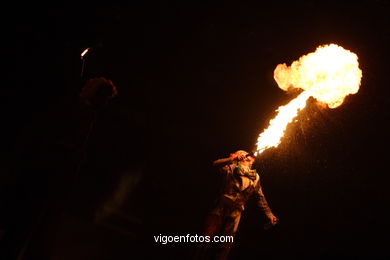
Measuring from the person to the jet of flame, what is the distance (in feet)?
1.58

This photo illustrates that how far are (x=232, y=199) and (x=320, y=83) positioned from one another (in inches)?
120

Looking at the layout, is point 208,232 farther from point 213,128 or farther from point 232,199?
point 213,128

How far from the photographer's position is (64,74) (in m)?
6.46

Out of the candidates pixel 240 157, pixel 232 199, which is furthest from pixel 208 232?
pixel 240 157

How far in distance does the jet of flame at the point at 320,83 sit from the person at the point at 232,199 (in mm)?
483

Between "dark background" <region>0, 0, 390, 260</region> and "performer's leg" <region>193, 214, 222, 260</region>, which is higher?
"dark background" <region>0, 0, 390, 260</region>

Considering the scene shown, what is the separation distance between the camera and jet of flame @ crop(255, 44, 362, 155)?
21.3 ft

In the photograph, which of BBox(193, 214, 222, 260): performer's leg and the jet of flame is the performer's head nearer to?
the jet of flame

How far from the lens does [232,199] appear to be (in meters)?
6.16

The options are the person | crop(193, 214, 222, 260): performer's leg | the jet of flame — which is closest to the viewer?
crop(193, 214, 222, 260): performer's leg

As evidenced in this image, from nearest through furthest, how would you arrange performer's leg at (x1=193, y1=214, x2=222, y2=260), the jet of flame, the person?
1. performer's leg at (x1=193, y1=214, x2=222, y2=260)
2. the person
3. the jet of flame

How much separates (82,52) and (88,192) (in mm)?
5235

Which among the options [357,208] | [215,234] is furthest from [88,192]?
[357,208]

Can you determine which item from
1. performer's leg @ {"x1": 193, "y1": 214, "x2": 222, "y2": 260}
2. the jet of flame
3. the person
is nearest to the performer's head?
the person
